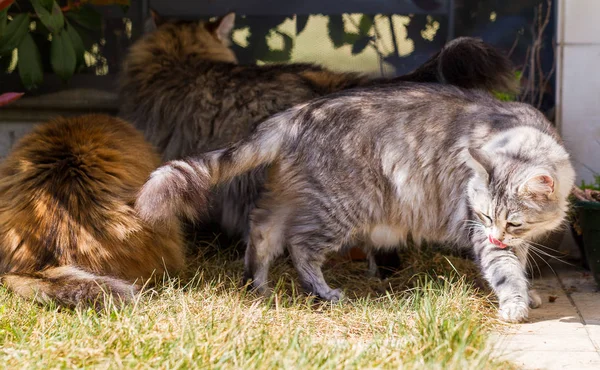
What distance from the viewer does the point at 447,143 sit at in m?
4.05

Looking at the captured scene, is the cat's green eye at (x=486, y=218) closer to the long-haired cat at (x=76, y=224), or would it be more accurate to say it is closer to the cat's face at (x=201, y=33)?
the long-haired cat at (x=76, y=224)

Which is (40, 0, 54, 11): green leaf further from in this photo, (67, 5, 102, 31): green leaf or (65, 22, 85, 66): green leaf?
(67, 5, 102, 31): green leaf

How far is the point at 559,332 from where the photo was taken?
12.1 ft

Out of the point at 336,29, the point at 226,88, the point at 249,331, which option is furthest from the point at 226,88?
the point at 249,331

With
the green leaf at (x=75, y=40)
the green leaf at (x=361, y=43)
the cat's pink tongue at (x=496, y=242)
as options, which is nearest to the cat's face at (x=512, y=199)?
the cat's pink tongue at (x=496, y=242)

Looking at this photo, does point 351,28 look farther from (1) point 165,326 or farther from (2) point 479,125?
(1) point 165,326

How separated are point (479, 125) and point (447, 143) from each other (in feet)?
0.59

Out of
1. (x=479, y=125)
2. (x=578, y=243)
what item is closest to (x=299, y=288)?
(x=479, y=125)

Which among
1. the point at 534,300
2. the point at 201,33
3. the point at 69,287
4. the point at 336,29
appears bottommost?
the point at 534,300

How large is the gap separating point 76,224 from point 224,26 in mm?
1985

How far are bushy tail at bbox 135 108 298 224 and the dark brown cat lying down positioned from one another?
350mm

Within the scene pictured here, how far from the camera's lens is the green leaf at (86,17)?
5117 mm

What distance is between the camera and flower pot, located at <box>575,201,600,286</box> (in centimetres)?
442

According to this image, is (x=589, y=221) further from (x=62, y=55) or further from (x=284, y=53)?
(x=62, y=55)
